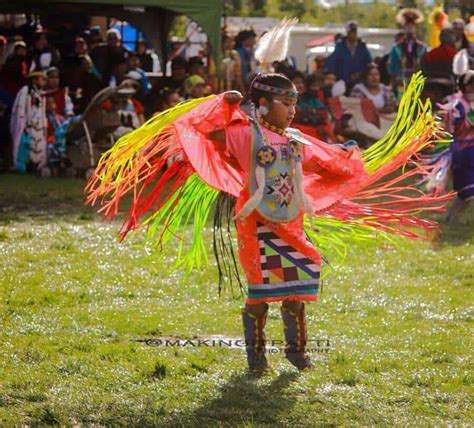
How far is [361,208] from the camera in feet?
19.2

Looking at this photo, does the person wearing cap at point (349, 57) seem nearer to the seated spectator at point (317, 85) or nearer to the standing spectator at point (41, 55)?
the seated spectator at point (317, 85)

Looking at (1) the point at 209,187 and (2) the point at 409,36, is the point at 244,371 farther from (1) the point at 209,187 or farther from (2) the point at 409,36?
(2) the point at 409,36

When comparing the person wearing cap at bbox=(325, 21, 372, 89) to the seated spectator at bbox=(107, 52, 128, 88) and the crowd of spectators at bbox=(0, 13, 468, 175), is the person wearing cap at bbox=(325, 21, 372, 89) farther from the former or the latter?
the seated spectator at bbox=(107, 52, 128, 88)

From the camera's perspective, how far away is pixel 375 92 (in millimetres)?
14312

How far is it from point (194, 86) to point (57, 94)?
1.63m

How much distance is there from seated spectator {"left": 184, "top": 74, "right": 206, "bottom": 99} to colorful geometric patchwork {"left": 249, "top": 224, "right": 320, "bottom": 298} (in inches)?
315

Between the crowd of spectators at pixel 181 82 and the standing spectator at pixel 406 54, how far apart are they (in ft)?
0.04

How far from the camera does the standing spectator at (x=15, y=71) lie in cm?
1330

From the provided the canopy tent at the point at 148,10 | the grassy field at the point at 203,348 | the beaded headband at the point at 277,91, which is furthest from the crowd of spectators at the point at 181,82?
the beaded headband at the point at 277,91

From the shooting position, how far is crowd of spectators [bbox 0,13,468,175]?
12742mm

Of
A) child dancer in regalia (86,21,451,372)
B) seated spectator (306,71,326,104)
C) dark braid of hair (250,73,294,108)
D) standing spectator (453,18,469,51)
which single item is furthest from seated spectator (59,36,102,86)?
dark braid of hair (250,73,294,108)

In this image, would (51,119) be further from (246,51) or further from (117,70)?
(246,51)

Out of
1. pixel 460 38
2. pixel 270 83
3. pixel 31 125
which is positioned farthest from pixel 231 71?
pixel 270 83

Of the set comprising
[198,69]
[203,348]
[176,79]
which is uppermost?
[198,69]
